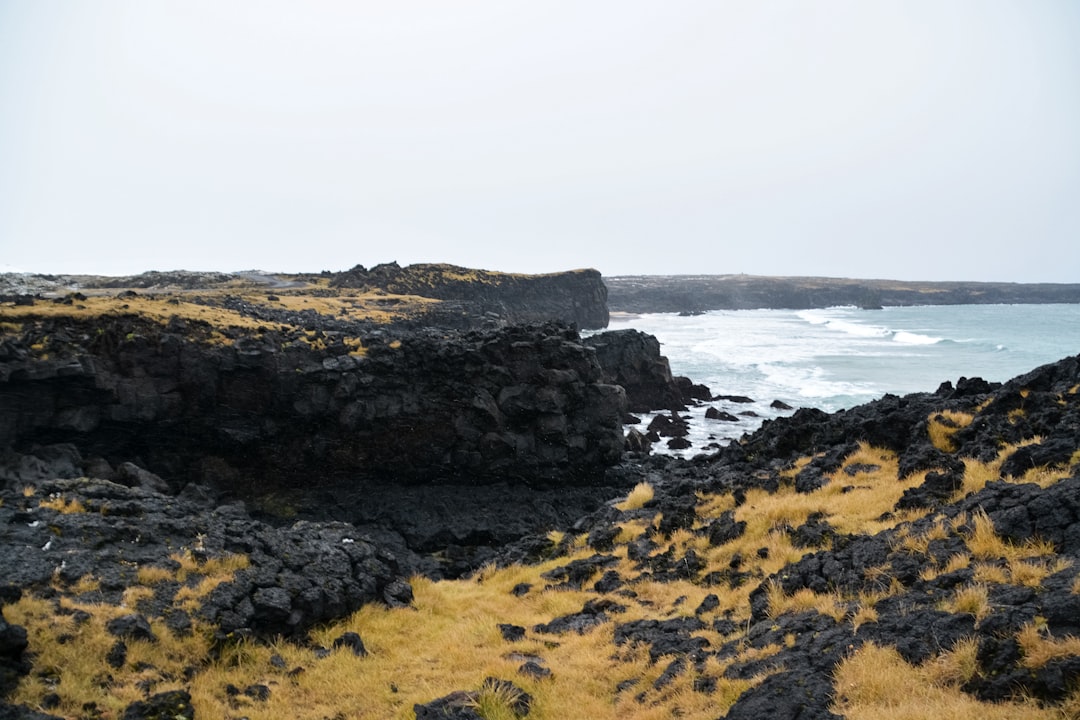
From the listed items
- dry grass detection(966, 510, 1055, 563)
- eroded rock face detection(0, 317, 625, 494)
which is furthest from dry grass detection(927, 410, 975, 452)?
eroded rock face detection(0, 317, 625, 494)

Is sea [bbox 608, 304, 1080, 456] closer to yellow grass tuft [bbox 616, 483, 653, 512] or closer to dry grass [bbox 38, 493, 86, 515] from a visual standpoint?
yellow grass tuft [bbox 616, 483, 653, 512]

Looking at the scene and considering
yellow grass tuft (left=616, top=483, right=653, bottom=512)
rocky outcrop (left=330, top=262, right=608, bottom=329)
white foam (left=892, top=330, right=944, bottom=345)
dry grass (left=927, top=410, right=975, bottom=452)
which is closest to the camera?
dry grass (left=927, top=410, right=975, bottom=452)

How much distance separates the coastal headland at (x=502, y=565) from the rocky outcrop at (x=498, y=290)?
29.7m

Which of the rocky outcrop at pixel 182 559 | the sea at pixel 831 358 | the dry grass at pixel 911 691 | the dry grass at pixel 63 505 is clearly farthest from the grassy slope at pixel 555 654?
the sea at pixel 831 358

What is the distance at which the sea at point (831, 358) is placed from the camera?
52719 mm

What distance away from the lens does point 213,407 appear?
30375mm

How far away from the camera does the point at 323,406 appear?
31.0 metres

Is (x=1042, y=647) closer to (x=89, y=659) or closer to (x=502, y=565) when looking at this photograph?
(x=89, y=659)

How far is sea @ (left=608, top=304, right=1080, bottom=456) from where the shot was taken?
2076 inches

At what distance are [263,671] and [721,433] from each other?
37147mm

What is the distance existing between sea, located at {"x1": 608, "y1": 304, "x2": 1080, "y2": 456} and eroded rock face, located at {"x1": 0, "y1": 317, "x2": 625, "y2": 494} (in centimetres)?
1083

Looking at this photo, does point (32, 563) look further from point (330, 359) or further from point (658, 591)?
point (330, 359)

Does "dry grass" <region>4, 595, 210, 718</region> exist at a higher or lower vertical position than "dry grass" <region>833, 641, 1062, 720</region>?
lower

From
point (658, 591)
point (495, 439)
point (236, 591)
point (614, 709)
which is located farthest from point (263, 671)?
point (495, 439)
